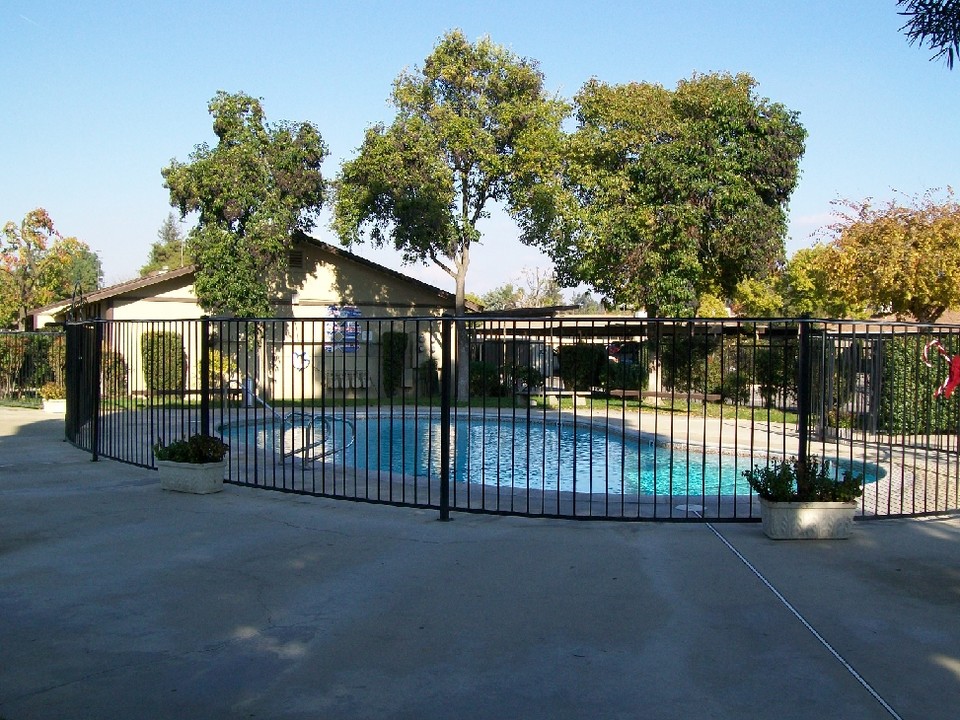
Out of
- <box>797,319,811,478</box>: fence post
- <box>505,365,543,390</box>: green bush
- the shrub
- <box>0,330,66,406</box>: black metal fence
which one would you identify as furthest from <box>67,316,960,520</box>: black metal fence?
the shrub

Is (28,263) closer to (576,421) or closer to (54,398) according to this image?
(54,398)

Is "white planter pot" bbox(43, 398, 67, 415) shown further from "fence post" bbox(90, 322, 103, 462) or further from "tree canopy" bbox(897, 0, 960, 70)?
"tree canopy" bbox(897, 0, 960, 70)

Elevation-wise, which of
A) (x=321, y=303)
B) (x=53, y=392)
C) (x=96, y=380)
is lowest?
(x=53, y=392)

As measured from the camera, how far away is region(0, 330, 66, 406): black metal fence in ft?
73.5

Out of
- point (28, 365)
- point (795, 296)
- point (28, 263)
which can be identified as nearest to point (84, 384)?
point (28, 365)

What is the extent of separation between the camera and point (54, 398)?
21078mm

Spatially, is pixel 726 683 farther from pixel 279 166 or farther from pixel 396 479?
pixel 279 166

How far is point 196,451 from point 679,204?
64.1 ft

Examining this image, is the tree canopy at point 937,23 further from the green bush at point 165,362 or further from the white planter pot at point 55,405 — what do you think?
the white planter pot at point 55,405

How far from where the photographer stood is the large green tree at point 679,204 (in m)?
25.8

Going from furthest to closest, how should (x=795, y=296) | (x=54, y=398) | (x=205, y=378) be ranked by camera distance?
(x=795, y=296) < (x=54, y=398) < (x=205, y=378)

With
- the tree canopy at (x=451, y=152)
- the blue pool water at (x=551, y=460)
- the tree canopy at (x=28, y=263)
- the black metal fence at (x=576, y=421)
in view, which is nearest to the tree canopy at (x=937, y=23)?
the black metal fence at (x=576, y=421)

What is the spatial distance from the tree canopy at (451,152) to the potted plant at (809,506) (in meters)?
18.6

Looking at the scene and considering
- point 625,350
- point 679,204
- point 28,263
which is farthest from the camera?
point 28,263
